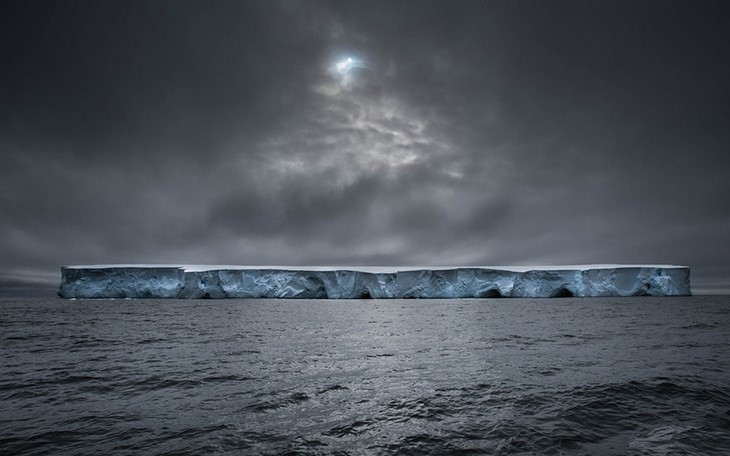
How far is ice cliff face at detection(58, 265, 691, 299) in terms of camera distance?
1476 inches

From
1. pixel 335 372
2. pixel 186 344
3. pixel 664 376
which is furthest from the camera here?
pixel 186 344

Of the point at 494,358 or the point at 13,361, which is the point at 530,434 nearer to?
the point at 494,358

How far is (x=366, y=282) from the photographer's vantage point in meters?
40.0

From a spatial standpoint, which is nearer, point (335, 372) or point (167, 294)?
point (335, 372)

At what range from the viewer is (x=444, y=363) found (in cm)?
774

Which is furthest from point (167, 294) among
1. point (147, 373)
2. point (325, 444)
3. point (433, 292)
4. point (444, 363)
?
point (325, 444)


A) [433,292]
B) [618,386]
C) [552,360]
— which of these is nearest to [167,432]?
[618,386]

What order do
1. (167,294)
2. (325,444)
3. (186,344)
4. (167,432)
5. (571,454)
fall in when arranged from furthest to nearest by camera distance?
(167,294)
(186,344)
(167,432)
(325,444)
(571,454)

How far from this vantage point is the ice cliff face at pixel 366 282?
37500 millimetres

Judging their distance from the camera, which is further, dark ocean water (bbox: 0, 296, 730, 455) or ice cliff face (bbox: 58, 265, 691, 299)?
ice cliff face (bbox: 58, 265, 691, 299)

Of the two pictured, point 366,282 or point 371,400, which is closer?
point 371,400

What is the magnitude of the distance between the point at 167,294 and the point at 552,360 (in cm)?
4044

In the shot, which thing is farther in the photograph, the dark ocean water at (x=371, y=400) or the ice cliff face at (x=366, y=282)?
the ice cliff face at (x=366, y=282)

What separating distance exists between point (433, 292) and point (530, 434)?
1487 inches
